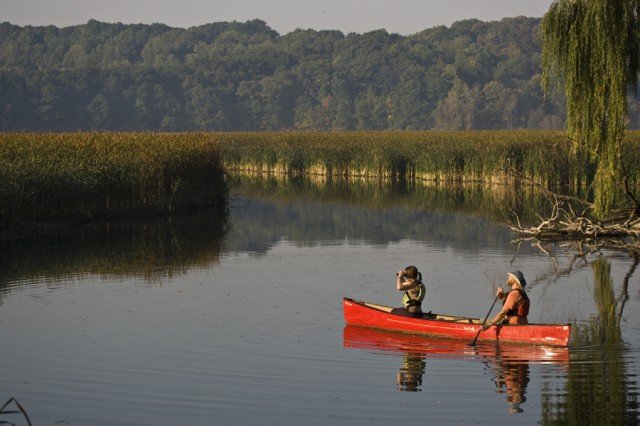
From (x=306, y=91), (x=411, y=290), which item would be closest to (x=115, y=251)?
(x=411, y=290)

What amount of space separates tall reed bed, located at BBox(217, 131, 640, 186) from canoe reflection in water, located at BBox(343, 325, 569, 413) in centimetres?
1973

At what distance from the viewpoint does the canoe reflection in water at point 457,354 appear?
14062 mm

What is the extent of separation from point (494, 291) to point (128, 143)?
18730mm

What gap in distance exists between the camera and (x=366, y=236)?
30344 mm

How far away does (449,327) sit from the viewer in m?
16.4

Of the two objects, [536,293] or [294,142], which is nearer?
[536,293]

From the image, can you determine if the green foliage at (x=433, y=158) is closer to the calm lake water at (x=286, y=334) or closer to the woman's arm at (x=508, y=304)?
the calm lake water at (x=286, y=334)

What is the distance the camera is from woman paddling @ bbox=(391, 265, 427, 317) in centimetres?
1722

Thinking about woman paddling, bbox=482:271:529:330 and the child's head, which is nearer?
woman paddling, bbox=482:271:529:330

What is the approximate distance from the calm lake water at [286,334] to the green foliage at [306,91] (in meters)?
99.5

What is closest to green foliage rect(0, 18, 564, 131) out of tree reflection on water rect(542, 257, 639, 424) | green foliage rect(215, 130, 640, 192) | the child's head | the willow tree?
green foliage rect(215, 130, 640, 192)

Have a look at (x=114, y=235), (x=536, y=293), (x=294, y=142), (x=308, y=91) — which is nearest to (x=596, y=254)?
(x=536, y=293)

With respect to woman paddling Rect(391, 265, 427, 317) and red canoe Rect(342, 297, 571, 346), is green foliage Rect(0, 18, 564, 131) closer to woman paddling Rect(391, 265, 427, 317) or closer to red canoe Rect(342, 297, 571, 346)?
red canoe Rect(342, 297, 571, 346)

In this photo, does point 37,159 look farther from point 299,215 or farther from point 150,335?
point 150,335
